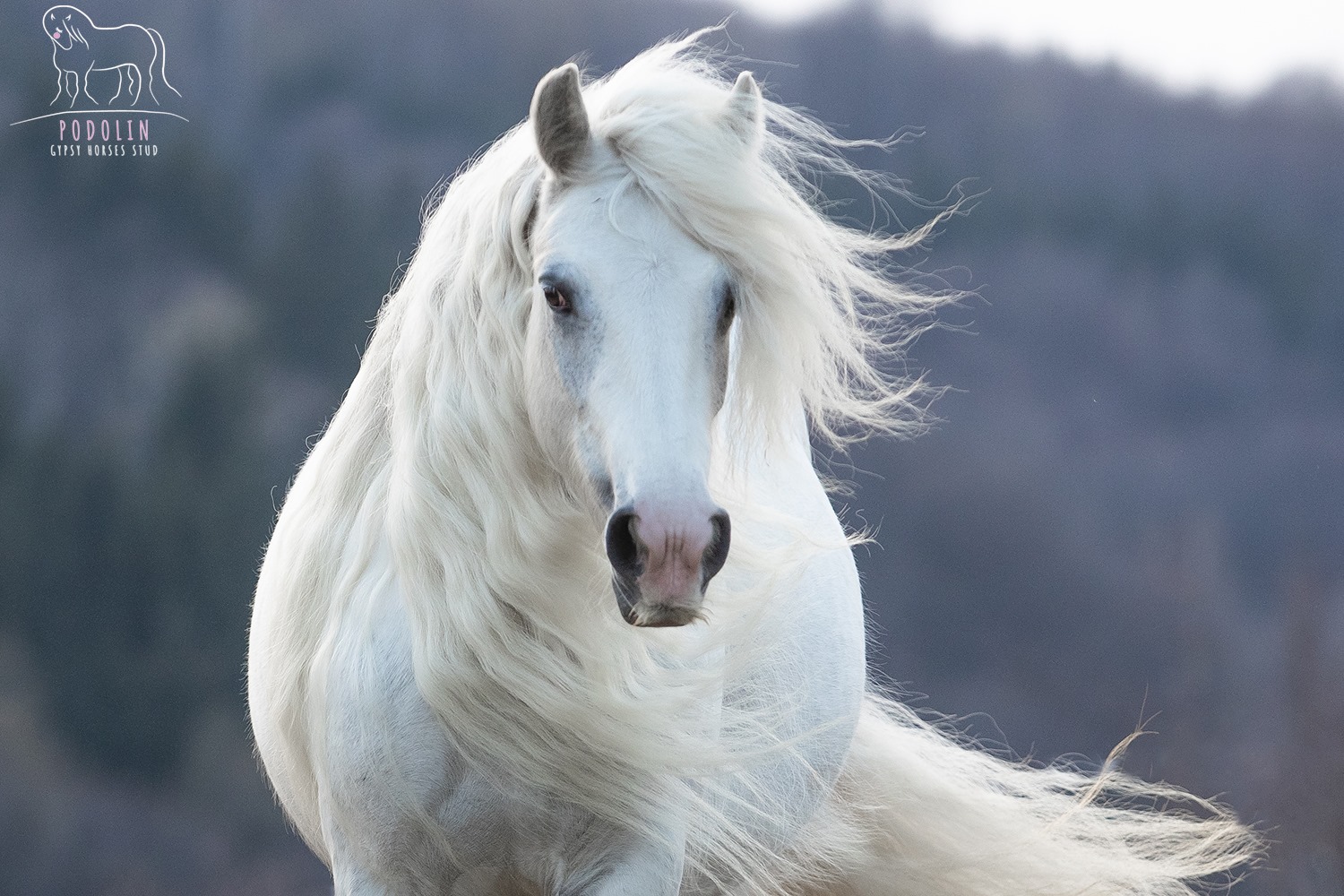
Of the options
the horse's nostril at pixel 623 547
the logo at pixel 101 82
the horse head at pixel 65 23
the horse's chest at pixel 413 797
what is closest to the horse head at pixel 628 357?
the horse's nostril at pixel 623 547

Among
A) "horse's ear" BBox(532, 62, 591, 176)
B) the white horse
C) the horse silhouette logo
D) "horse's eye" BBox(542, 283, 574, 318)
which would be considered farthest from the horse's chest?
the horse silhouette logo

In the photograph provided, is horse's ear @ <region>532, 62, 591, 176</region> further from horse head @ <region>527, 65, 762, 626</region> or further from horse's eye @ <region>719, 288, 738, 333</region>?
horse's eye @ <region>719, 288, 738, 333</region>

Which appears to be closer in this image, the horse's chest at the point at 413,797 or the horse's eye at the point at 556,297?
the horse's eye at the point at 556,297

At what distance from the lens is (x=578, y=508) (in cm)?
153

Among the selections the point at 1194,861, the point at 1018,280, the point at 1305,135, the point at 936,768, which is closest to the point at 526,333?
the point at 936,768

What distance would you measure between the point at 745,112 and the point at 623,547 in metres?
0.62

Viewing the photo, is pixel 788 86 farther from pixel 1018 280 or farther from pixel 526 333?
pixel 526 333

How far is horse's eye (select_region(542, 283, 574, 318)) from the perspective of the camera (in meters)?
1.38

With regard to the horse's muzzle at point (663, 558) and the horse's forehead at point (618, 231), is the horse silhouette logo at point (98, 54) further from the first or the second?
the horse's muzzle at point (663, 558)

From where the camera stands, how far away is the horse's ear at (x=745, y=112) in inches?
62.3

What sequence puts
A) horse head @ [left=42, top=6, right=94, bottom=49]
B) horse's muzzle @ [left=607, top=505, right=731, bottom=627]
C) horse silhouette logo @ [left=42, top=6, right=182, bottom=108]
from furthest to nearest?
horse head @ [left=42, top=6, right=94, bottom=49], horse silhouette logo @ [left=42, top=6, right=182, bottom=108], horse's muzzle @ [left=607, top=505, right=731, bottom=627]

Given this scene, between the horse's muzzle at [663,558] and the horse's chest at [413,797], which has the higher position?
the horse's muzzle at [663,558]

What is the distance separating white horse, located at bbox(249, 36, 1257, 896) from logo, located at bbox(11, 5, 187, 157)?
19.8 ft

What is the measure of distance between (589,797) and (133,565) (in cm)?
849
